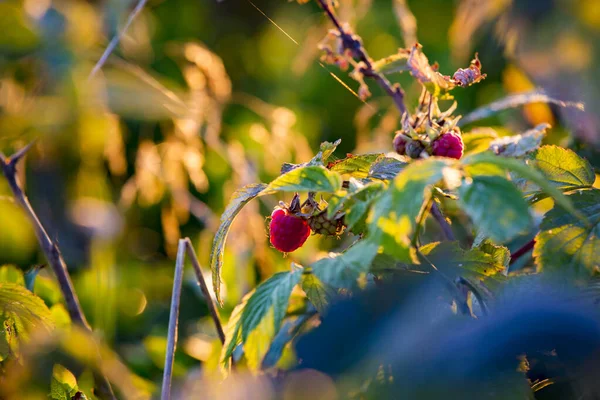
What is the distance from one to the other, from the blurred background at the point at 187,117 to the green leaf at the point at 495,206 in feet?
0.92

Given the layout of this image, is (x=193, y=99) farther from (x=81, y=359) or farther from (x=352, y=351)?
(x=352, y=351)

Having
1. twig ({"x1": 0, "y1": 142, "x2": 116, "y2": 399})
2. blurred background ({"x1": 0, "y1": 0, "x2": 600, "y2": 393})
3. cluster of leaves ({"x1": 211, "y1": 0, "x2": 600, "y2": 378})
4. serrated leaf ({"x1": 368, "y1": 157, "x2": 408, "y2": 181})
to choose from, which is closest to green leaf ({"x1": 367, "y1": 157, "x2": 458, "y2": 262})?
cluster of leaves ({"x1": 211, "y1": 0, "x2": 600, "y2": 378})

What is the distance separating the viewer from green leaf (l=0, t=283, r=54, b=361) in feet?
1.99

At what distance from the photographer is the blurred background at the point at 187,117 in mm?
831

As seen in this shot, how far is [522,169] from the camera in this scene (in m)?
0.36

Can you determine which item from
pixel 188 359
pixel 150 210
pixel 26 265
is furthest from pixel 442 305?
pixel 150 210

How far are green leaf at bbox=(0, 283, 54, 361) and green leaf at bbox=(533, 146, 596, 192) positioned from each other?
1.57ft

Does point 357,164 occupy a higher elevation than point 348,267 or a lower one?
Result: higher

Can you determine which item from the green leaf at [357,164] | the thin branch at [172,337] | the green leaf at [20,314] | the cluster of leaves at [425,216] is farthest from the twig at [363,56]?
the green leaf at [20,314]

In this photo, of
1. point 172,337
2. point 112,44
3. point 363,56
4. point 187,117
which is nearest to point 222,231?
point 172,337

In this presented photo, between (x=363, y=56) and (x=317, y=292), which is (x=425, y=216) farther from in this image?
(x=363, y=56)

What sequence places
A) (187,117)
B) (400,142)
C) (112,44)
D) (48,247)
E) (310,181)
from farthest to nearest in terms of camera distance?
(187,117) < (112,44) < (48,247) < (400,142) < (310,181)

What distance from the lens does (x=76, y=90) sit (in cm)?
86

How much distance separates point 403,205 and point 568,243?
182mm
